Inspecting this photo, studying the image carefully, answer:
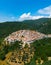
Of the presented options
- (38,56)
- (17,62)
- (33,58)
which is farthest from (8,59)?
(38,56)

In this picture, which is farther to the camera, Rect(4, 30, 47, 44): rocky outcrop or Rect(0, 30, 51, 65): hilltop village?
Rect(4, 30, 47, 44): rocky outcrop

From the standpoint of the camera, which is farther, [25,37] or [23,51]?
[25,37]

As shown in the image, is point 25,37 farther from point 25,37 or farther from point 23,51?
point 23,51

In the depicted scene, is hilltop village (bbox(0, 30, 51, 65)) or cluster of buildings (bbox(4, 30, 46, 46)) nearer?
hilltop village (bbox(0, 30, 51, 65))

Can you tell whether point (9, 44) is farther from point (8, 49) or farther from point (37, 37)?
point (37, 37)

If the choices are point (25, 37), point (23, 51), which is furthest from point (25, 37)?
point (23, 51)

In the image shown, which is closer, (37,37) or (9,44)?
(37,37)

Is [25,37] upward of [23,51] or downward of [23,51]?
upward

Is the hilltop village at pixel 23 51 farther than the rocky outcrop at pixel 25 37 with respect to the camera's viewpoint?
No

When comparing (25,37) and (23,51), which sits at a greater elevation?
(25,37)

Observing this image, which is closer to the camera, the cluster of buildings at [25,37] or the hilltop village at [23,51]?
the hilltop village at [23,51]

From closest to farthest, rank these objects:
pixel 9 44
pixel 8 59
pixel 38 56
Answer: pixel 8 59 → pixel 38 56 → pixel 9 44
